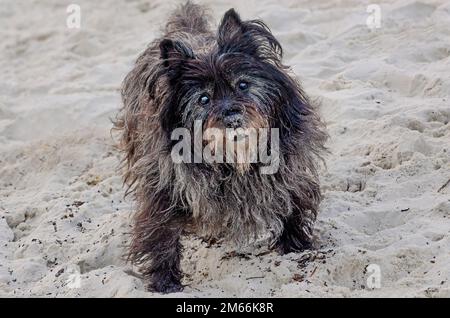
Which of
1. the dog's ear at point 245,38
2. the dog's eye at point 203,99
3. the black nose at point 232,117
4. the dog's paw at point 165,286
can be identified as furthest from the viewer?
the dog's paw at point 165,286

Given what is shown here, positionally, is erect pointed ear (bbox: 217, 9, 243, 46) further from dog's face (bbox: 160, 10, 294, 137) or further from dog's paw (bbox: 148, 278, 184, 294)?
dog's paw (bbox: 148, 278, 184, 294)

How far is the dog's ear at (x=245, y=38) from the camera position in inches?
185

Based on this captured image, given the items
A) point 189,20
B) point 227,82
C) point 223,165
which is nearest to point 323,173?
point 189,20

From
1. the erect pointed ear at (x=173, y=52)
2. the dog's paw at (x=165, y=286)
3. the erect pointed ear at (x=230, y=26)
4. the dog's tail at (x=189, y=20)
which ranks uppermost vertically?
the dog's tail at (x=189, y=20)

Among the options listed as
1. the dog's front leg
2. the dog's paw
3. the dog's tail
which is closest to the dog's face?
the dog's front leg

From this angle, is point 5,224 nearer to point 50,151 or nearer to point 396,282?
point 50,151

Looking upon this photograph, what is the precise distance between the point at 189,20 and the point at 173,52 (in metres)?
1.43

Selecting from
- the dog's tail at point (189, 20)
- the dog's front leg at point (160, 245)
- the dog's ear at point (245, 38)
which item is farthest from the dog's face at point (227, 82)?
the dog's tail at point (189, 20)

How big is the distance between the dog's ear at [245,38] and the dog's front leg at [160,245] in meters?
1.02

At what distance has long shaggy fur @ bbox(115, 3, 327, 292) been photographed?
4613 millimetres

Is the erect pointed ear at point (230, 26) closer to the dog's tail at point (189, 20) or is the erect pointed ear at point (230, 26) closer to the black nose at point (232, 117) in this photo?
the black nose at point (232, 117)

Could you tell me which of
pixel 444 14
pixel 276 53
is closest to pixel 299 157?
pixel 276 53

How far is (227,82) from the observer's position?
4547 mm
